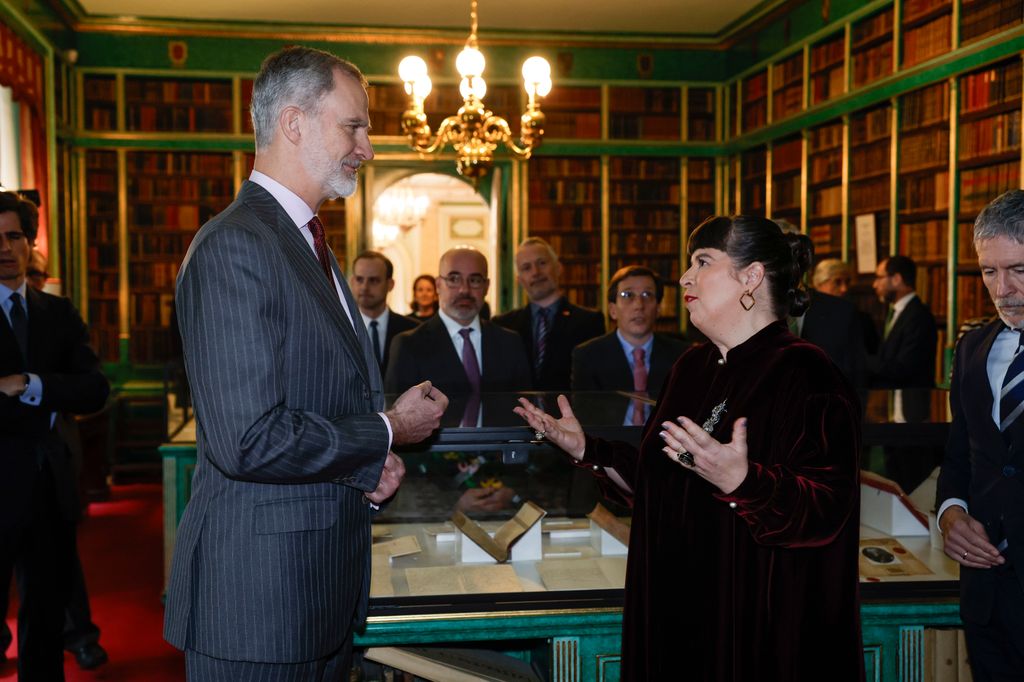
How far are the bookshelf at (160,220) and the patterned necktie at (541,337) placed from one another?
5.04 metres

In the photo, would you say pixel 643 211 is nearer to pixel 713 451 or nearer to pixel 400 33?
pixel 400 33

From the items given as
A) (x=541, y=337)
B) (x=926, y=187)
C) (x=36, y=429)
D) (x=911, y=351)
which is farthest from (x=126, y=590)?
(x=926, y=187)

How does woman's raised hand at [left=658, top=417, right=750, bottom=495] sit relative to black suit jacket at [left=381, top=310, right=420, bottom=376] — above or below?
below

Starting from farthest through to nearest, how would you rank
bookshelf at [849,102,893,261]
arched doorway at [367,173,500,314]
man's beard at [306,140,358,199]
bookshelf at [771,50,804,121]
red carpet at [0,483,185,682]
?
arched doorway at [367,173,500,314], bookshelf at [771,50,804,121], bookshelf at [849,102,893,261], red carpet at [0,483,185,682], man's beard at [306,140,358,199]

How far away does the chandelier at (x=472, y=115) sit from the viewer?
5422 millimetres

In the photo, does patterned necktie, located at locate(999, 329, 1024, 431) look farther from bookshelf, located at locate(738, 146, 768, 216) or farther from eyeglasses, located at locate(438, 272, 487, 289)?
bookshelf, located at locate(738, 146, 768, 216)

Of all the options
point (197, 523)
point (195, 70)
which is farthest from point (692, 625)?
point (195, 70)

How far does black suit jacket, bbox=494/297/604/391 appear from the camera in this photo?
5.09m

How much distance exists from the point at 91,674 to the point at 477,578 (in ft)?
7.49

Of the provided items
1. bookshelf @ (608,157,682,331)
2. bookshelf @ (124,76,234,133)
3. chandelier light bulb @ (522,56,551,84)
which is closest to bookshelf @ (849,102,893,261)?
bookshelf @ (608,157,682,331)

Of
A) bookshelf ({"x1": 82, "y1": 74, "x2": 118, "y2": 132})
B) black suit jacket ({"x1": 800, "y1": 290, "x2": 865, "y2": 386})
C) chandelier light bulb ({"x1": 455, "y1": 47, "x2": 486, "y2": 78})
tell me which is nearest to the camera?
black suit jacket ({"x1": 800, "y1": 290, "x2": 865, "y2": 386})

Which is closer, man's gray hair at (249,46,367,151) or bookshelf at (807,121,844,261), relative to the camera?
man's gray hair at (249,46,367,151)

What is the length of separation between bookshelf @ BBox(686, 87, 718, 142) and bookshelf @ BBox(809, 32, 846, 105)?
1.73 metres

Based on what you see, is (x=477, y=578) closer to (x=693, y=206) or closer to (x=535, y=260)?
(x=535, y=260)
